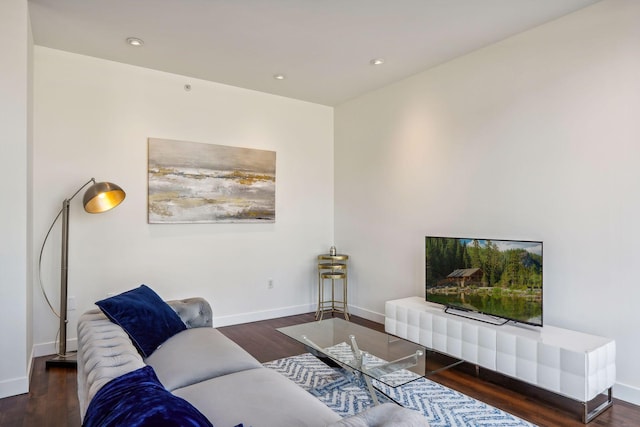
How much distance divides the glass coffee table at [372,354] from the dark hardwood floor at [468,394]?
426 mm

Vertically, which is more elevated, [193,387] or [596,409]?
[193,387]

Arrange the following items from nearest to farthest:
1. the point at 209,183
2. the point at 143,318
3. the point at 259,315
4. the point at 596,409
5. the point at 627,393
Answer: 1. the point at 143,318
2. the point at 596,409
3. the point at 627,393
4. the point at 209,183
5. the point at 259,315

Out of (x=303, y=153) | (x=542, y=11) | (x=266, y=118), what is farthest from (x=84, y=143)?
(x=542, y=11)

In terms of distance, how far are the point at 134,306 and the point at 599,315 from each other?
126 inches

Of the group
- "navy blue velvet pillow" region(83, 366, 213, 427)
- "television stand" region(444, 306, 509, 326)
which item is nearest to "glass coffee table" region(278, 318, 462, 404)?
"television stand" region(444, 306, 509, 326)

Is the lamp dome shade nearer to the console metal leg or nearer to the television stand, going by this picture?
the television stand

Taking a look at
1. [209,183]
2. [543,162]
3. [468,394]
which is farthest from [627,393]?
[209,183]

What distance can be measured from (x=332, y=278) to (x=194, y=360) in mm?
2755

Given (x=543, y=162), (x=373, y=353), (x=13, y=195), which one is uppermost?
(x=543, y=162)

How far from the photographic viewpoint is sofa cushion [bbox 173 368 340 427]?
1539 millimetres

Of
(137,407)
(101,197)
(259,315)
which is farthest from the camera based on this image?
(259,315)

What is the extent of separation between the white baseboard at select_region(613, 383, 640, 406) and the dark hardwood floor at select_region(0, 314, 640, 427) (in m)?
0.04

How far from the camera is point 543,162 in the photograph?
3.05 meters

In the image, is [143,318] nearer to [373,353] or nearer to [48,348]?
[373,353]
